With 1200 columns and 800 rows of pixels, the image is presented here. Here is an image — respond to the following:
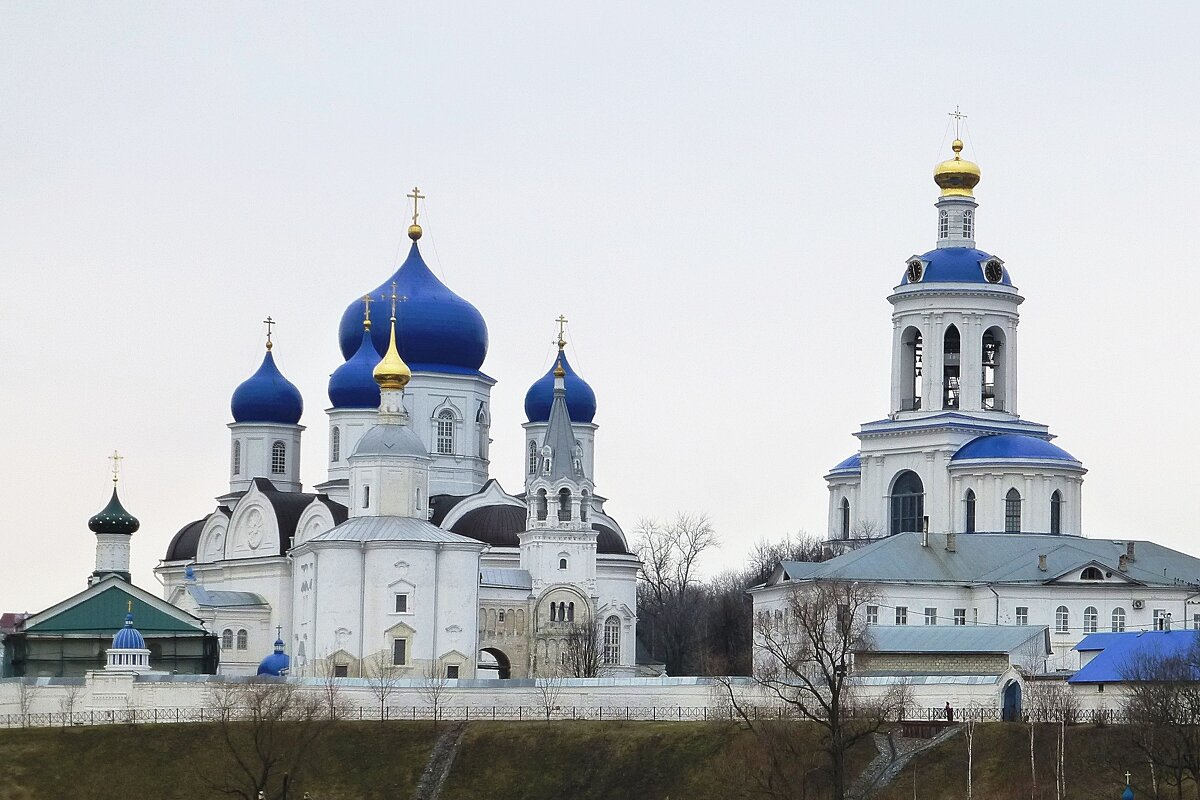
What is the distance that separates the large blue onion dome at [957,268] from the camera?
217 feet

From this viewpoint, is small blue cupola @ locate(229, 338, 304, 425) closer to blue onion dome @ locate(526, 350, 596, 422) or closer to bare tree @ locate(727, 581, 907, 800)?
blue onion dome @ locate(526, 350, 596, 422)

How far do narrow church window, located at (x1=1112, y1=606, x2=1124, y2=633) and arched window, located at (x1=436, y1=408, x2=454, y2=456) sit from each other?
54.6 ft

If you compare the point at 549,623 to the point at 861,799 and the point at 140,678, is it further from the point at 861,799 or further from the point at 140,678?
the point at 861,799

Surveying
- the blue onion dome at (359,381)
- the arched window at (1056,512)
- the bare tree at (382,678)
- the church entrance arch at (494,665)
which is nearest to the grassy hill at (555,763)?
the bare tree at (382,678)

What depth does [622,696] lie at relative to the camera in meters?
52.8

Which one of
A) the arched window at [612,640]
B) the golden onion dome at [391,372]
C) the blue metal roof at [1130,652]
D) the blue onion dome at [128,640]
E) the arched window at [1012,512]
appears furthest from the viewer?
the arched window at [612,640]

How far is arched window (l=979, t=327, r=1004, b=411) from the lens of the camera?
66.2 m

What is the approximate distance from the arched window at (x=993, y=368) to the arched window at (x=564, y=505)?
10121 mm

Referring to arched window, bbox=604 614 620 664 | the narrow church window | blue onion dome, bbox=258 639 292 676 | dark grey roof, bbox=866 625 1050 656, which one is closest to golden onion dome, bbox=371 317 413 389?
blue onion dome, bbox=258 639 292 676

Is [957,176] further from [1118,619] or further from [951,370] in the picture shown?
[1118,619]

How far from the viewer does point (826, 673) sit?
45.1 m

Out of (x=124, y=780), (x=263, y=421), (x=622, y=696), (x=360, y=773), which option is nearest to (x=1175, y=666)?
(x=622, y=696)

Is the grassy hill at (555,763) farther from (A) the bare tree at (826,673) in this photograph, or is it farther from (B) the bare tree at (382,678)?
(B) the bare tree at (382,678)

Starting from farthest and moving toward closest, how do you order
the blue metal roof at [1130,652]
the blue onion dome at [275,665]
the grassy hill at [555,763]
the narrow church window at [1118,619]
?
the narrow church window at [1118,619]
the blue onion dome at [275,665]
the blue metal roof at [1130,652]
the grassy hill at [555,763]
